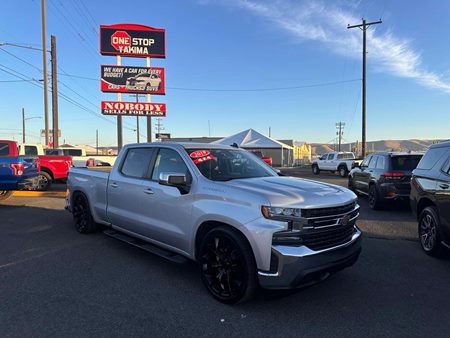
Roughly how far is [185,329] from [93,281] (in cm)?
174

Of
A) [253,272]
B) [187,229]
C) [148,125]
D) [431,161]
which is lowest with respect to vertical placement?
[253,272]

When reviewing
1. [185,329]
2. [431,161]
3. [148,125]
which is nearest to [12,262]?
[185,329]

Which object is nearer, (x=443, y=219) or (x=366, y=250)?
(x=443, y=219)

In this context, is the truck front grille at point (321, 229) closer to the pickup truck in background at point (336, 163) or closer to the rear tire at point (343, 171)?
the pickup truck in background at point (336, 163)

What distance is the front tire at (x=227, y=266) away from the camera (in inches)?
141

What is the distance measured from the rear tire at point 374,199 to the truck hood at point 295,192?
611cm

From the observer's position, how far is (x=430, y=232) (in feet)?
18.7

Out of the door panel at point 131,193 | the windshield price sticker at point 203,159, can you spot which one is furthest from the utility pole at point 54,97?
the windshield price sticker at point 203,159

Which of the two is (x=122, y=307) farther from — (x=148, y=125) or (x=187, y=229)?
(x=148, y=125)

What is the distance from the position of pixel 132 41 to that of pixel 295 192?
2006 cm

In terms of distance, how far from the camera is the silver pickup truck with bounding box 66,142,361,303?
3.45m

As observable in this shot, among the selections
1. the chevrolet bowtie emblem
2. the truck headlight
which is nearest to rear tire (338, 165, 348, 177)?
the chevrolet bowtie emblem

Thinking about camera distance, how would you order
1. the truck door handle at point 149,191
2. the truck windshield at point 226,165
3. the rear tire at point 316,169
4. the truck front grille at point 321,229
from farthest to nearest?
the rear tire at point 316,169, the truck door handle at point 149,191, the truck windshield at point 226,165, the truck front grille at point 321,229

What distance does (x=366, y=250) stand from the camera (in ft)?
19.6
